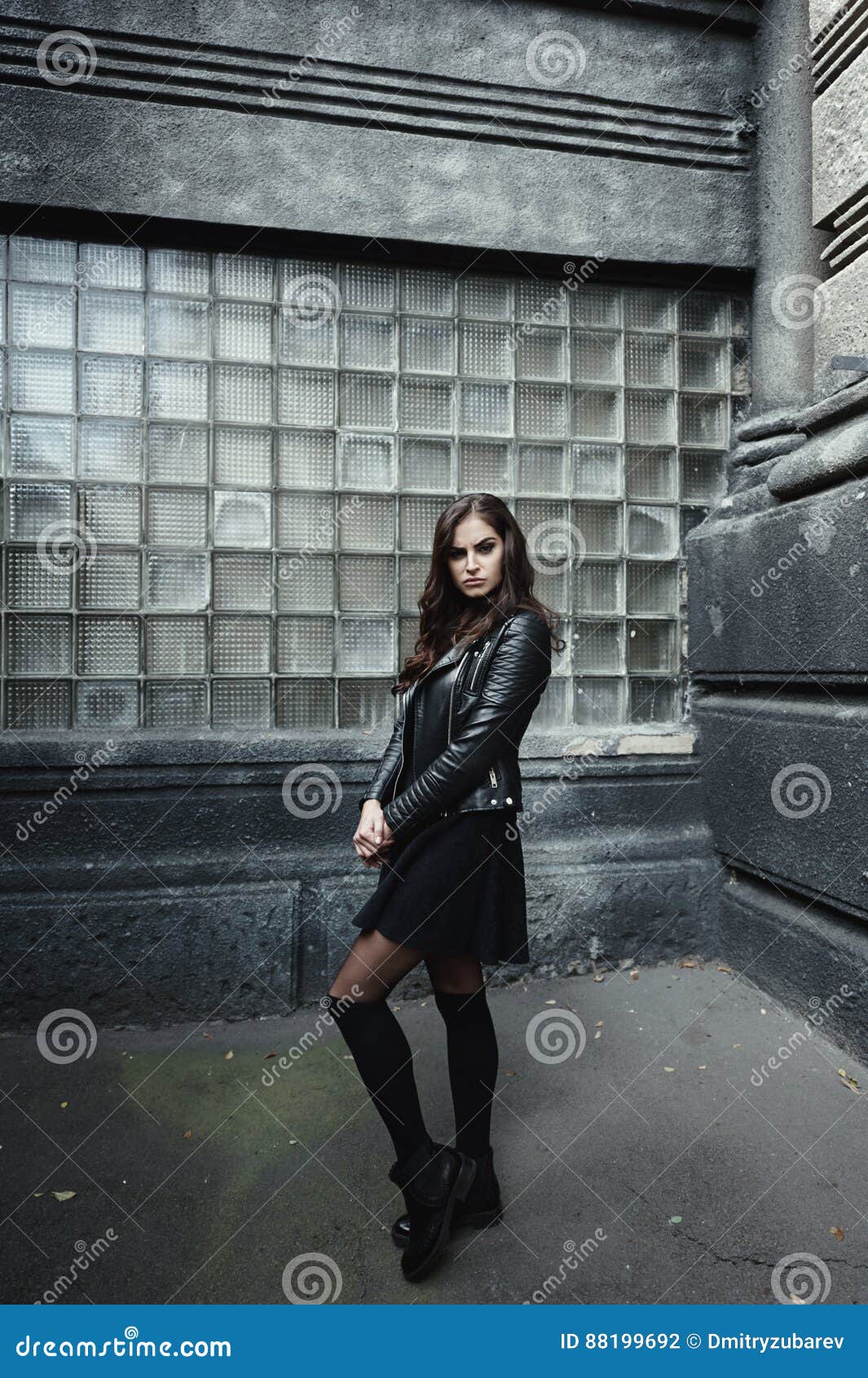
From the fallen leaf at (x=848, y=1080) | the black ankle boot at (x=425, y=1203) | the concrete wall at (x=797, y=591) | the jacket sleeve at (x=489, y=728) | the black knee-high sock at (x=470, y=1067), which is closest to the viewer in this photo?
the black ankle boot at (x=425, y=1203)

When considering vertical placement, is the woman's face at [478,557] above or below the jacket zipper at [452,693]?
above

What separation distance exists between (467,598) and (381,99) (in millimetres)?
2764

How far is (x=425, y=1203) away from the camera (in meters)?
2.14

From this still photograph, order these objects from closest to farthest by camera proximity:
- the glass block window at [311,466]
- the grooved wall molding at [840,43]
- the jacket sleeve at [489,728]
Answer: the jacket sleeve at [489,728] → the grooved wall molding at [840,43] → the glass block window at [311,466]

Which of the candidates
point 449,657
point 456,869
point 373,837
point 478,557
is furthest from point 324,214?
point 456,869

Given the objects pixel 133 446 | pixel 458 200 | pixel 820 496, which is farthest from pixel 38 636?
pixel 820 496

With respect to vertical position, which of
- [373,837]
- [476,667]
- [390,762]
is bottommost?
[373,837]

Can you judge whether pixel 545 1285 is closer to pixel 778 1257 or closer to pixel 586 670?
pixel 778 1257

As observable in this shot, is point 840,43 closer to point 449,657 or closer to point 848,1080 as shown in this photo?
point 449,657

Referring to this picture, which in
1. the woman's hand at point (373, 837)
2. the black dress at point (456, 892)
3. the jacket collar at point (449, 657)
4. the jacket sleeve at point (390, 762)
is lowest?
the black dress at point (456, 892)

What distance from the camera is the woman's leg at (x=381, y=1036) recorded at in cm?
217

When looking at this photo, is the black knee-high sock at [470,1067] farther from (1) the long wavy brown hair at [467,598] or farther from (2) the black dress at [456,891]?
(1) the long wavy brown hair at [467,598]

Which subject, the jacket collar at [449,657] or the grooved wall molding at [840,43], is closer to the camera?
the jacket collar at [449,657]

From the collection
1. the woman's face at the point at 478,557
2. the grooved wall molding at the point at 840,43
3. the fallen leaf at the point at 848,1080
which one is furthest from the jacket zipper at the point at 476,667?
the grooved wall molding at the point at 840,43
